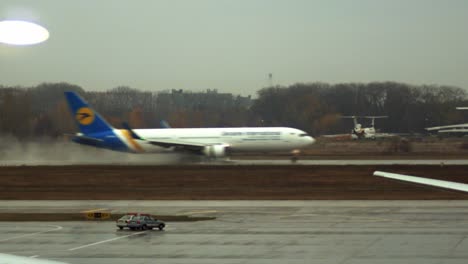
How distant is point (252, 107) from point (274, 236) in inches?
4313

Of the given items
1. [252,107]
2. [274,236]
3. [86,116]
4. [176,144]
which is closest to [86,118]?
[86,116]

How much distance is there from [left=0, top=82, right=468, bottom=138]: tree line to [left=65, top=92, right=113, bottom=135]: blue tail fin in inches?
237

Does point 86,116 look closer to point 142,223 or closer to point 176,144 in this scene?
point 176,144

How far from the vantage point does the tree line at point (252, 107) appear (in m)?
82.1

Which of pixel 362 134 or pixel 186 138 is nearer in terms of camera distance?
pixel 186 138

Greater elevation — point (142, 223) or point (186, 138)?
point (186, 138)

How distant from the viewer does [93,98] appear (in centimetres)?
10300

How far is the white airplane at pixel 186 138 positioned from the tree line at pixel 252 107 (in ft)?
23.2

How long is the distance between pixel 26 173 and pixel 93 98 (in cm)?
4384

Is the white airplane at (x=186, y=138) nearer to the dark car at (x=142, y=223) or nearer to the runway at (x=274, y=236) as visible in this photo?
the runway at (x=274, y=236)

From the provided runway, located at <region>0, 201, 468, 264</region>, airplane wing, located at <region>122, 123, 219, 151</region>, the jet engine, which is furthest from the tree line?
runway, located at <region>0, 201, 468, 264</region>

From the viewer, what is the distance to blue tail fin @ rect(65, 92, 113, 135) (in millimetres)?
77062

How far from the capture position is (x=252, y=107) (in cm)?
13550

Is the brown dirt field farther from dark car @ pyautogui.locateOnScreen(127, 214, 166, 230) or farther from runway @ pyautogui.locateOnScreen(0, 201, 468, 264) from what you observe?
dark car @ pyautogui.locateOnScreen(127, 214, 166, 230)
